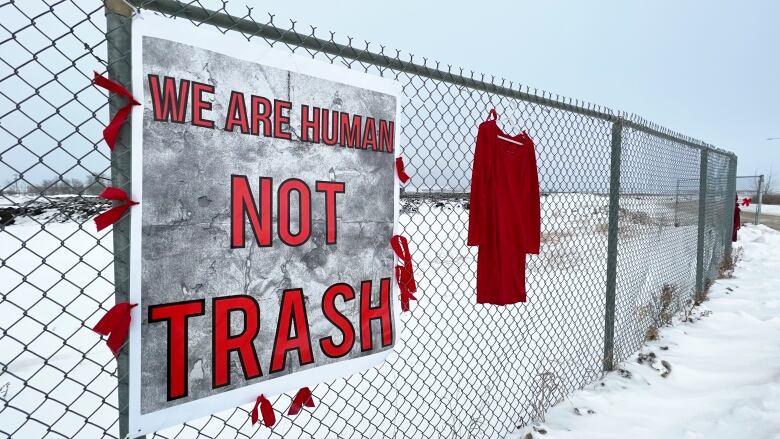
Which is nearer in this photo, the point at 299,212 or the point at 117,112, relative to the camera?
the point at 117,112

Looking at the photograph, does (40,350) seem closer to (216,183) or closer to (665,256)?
(216,183)

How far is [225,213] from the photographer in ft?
4.73

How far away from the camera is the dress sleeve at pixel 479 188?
2.36 metres

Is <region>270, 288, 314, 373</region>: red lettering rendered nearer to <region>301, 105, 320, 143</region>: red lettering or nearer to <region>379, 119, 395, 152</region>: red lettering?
<region>301, 105, 320, 143</region>: red lettering

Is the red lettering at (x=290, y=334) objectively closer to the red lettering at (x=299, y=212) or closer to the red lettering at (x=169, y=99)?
the red lettering at (x=299, y=212)

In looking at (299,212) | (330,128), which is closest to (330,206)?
(299,212)

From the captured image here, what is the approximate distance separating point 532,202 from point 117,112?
7.11ft

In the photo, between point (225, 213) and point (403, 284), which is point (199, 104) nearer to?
point (225, 213)

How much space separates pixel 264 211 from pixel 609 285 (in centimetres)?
316

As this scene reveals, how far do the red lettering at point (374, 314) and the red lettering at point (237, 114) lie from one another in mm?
801

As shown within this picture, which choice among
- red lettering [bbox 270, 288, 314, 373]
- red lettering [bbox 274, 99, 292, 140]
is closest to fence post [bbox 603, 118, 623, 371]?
red lettering [bbox 270, 288, 314, 373]

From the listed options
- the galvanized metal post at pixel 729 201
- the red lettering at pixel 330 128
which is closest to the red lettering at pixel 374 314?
the red lettering at pixel 330 128

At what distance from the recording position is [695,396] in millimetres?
3207

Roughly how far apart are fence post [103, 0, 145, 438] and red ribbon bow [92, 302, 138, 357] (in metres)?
0.05
